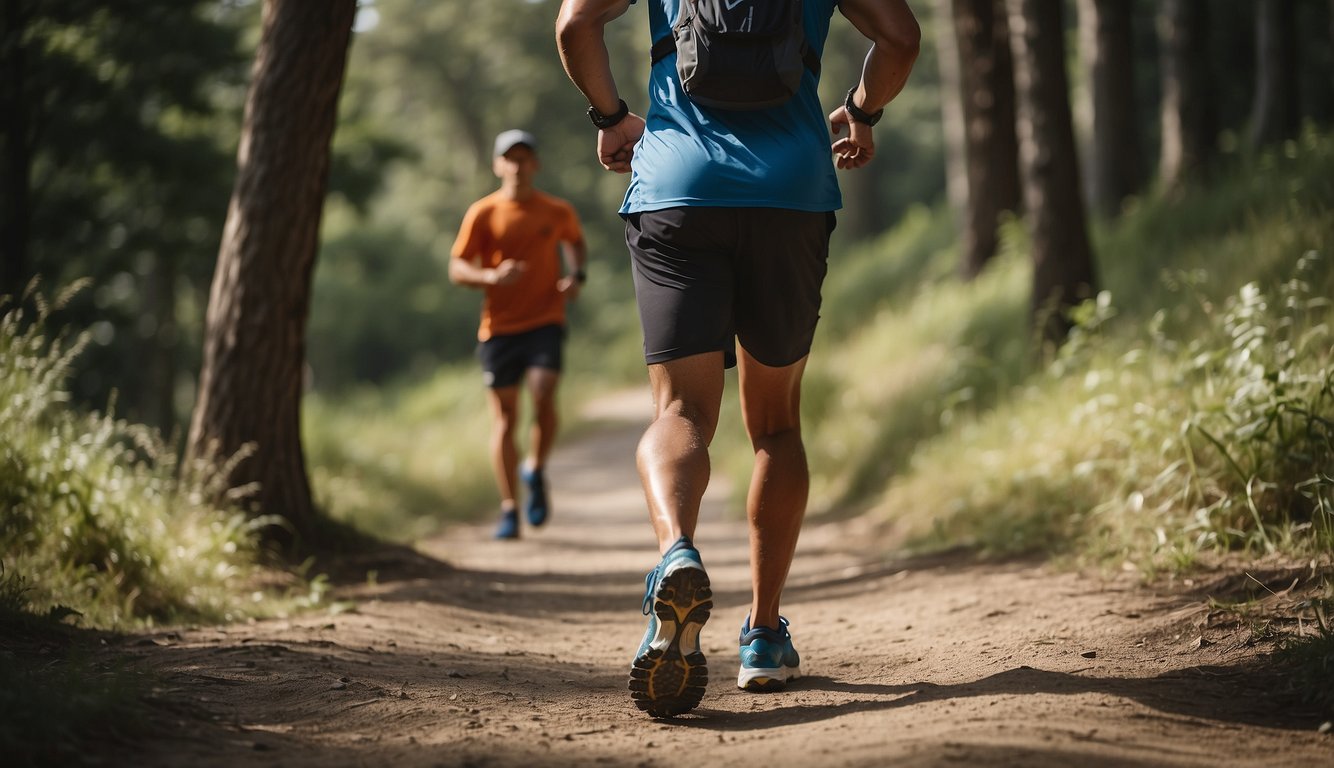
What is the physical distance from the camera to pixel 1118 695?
11.2 ft

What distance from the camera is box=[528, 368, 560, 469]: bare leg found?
8.27 meters

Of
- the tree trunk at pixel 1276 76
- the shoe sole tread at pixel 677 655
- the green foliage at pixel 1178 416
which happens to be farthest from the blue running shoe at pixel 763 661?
the tree trunk at pixel 1276 76

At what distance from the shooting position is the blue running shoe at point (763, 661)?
→ 3.81 m

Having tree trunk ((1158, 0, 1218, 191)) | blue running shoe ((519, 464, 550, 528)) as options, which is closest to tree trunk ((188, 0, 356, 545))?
blue running shoe ((519, 464, 550, 528))

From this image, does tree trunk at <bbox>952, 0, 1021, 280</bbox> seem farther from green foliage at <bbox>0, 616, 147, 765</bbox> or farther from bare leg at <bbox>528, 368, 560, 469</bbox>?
green foliage at <bbox>0, 616, 147, 765</bbox>

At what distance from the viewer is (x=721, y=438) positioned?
14.2 metres

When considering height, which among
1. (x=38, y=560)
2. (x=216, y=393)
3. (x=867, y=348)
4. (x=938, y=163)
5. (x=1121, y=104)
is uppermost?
(x=938, y=163)

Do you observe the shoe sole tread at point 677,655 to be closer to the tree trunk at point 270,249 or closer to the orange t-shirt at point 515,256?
the tree trunk at point 270,249

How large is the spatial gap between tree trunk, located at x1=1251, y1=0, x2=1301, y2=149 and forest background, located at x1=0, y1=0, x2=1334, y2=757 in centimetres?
5

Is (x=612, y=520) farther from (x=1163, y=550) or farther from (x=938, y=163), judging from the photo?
(x=938, y=163)

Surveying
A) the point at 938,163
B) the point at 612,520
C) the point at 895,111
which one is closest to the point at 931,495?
the point at 612,520

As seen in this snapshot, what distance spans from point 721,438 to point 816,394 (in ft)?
8.21

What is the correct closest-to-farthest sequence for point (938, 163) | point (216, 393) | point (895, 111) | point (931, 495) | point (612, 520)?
point (216, 393) → point (931, 495) → point (612, 520) → point (895, 111) → point (938, 163)

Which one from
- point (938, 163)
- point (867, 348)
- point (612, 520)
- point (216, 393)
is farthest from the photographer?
point (938, 163)
